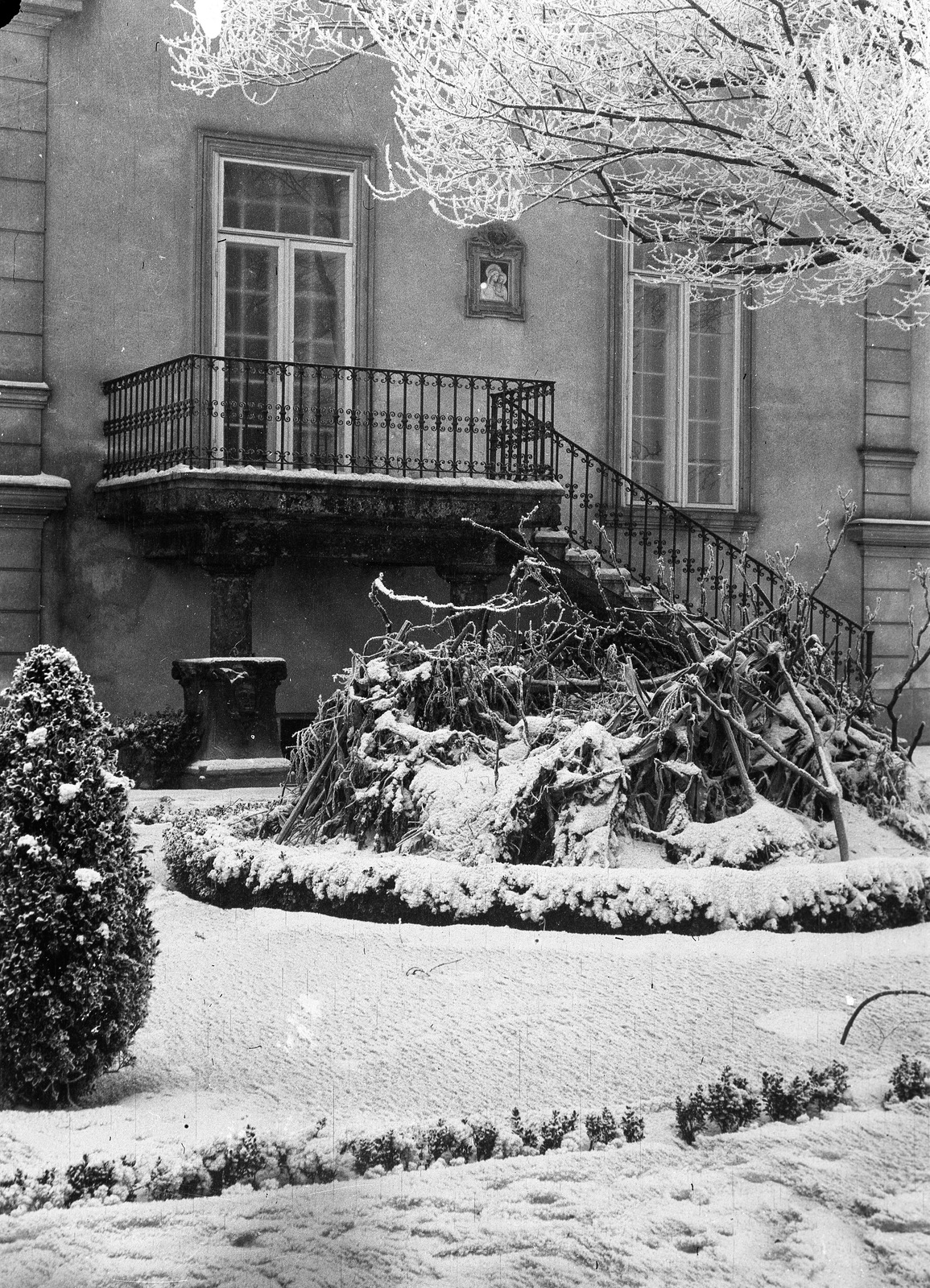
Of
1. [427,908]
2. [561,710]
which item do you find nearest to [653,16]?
[561,710]

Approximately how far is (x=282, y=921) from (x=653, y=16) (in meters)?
5.88

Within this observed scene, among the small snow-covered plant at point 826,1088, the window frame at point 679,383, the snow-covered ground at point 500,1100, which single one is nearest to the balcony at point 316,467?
the window frame at point 679,383

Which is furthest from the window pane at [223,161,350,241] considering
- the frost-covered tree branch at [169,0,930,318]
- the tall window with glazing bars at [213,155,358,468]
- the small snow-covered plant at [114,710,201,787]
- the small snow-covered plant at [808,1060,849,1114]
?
the small snow-covered plant at [808,1060,849,1114]

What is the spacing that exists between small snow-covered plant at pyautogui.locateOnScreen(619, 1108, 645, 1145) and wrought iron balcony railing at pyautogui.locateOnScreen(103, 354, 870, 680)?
26.5 ft

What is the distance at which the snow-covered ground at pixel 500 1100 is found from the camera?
3129mm

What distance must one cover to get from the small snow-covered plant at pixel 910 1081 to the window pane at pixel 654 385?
11123 mm

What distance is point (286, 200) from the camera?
13.8 meters

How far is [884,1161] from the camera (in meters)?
3.76

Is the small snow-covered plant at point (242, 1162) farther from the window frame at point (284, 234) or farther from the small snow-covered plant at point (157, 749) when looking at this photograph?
the window frame at point (284, 234)

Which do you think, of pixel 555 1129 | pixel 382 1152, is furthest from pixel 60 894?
pixel 555 1129

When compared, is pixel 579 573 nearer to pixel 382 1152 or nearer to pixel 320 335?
pixel 320 335

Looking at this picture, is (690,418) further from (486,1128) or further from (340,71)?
(486,1128)

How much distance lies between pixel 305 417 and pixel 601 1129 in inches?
406

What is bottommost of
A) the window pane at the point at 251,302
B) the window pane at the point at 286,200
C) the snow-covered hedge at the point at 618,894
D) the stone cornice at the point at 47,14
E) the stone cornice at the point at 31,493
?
the snow-covered hedge at the point at 618,894
